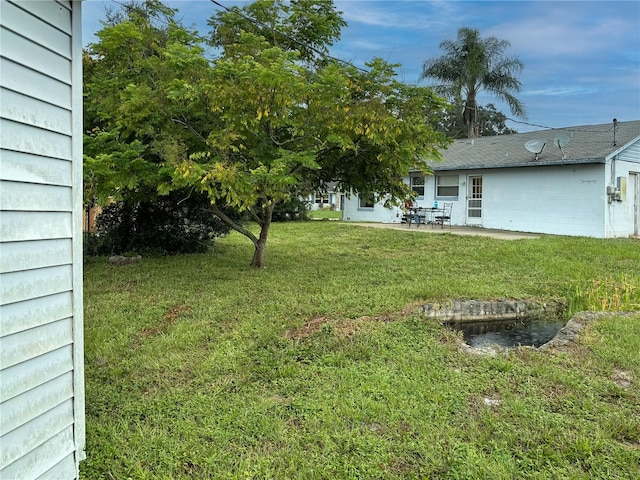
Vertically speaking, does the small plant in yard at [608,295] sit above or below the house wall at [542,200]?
below

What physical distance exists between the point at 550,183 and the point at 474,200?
2.75 meters

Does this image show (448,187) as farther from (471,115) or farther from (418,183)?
(471,115)

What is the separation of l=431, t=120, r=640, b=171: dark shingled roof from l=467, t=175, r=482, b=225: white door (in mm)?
646

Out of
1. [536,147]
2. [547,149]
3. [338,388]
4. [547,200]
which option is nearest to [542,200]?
[547,200]

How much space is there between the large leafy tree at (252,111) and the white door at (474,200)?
933 cm

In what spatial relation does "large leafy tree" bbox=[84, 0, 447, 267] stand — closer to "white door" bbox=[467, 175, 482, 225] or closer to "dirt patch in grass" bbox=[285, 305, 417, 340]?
"dirt patch in grass" bbox=[285, 305, 417, 340]

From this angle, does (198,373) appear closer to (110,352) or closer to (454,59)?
(110,352)

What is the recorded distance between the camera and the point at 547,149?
1489 centimetres

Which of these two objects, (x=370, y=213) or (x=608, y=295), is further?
(x=370, y=213)

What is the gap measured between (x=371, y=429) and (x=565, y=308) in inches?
174

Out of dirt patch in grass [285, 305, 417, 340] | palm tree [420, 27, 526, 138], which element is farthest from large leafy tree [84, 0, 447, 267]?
palm tree [420, 27, 526, 138]

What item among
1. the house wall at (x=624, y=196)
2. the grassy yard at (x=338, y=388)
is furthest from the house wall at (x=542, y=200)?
the grassy yard at (x=338, y=388)

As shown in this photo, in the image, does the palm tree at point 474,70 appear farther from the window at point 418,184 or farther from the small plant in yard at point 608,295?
the small plant in yard at point 608,295

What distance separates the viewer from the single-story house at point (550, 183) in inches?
515
